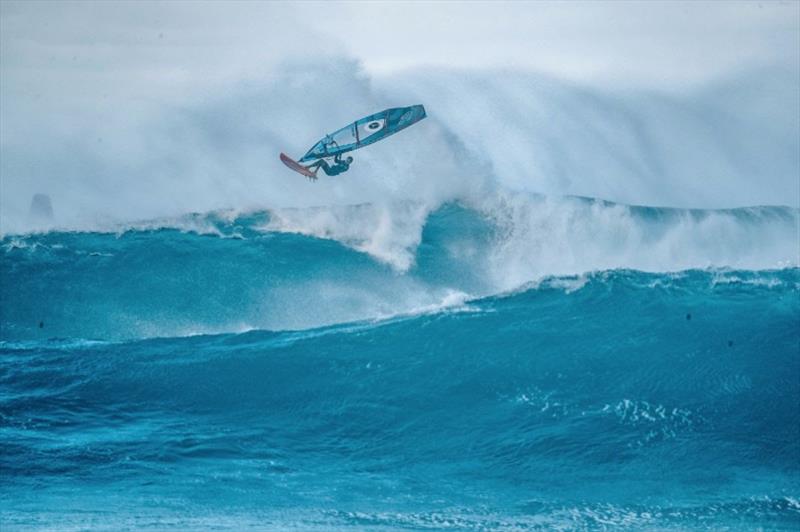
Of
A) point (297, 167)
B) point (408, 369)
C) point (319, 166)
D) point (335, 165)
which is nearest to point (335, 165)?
point (335, 165)

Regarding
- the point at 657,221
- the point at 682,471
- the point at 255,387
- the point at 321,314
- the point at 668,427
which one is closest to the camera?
the point at 682,471

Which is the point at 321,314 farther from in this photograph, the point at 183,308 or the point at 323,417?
the point at 323,417

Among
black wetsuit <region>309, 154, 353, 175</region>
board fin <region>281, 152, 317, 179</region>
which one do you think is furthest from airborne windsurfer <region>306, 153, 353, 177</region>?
board fin <region>281, 152, 317, 179</region>

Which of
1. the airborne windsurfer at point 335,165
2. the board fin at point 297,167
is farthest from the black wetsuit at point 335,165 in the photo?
the board fin at point 297,167

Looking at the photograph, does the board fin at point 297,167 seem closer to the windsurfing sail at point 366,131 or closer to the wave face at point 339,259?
the windsurfing sail at point 366,131

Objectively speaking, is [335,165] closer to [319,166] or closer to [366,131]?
[319,166]

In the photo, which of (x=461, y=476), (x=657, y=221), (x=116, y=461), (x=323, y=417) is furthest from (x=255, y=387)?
(x=657, y=221)
